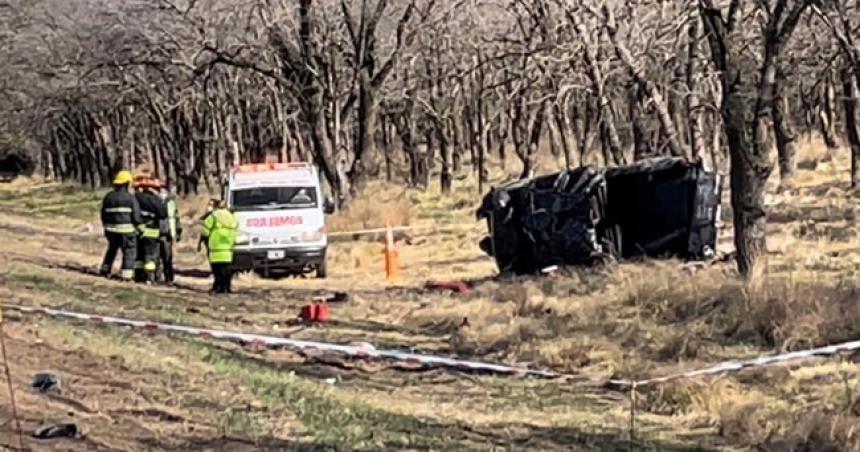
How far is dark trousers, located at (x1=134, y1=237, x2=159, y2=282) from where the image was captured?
68.5 ft

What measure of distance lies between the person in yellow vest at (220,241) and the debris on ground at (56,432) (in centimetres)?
1105

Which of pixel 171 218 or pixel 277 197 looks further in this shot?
pixel 277 197

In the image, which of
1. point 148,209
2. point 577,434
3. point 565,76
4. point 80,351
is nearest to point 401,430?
point 577,434

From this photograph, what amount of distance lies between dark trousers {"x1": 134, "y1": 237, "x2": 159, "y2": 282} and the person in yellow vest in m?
1.34

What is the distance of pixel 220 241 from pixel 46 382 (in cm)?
974

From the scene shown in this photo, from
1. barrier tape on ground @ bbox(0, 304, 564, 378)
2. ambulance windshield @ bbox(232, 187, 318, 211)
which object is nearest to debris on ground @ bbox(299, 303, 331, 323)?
barrier tape on ground @ bbox(0, 304, 564, 378)

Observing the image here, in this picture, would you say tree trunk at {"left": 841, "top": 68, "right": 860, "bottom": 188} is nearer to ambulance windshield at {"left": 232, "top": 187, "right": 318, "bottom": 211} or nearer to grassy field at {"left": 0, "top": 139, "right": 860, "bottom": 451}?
grassy field at {"left": 0, "top": 139, "right": 860, "bottom": 451}

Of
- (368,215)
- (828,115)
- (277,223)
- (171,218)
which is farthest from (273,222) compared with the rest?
(828,115)

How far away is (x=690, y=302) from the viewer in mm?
14891

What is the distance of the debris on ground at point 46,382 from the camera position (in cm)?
987

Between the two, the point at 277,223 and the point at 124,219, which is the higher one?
the point at 124,219

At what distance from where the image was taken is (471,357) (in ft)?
45.3

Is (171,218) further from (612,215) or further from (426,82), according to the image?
(426,82)

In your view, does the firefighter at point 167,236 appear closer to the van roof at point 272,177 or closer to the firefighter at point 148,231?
the firefighter at point 148,231
